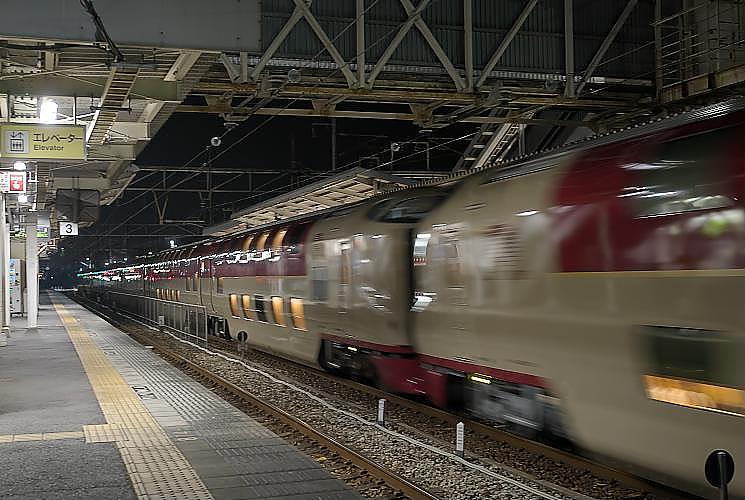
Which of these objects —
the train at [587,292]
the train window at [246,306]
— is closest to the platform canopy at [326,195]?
the train window at [246,306]

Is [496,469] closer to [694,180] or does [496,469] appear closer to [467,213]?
[467,213]

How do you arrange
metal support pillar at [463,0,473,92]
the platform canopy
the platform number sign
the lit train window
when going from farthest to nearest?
the platform number sign → the lit train window → the platform canopy → metal support pillar at [463,0,473,92]

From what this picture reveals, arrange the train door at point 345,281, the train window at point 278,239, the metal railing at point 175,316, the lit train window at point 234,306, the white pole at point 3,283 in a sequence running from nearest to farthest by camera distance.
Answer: the train door at point 345,281, the train window at point 278,239, the lit train window at point 234,306, the metal railing at point 175,316, the white pole at point 3,283

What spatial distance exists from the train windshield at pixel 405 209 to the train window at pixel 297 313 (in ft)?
11.6

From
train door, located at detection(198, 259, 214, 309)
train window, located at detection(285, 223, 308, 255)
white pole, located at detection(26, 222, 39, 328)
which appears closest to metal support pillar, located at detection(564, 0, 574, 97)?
train window, located at detection(285, 223, 308, 255)

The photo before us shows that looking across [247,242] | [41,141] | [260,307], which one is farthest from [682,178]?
[247,242]

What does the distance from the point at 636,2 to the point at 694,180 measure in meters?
10.9

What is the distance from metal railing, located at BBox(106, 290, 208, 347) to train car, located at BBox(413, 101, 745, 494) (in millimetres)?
12911

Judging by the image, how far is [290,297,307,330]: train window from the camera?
1514 centimetres

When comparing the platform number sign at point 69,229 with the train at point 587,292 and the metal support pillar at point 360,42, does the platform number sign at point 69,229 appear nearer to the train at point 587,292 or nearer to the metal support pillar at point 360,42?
the metal support pillar at point 360,42

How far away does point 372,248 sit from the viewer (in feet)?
38.8

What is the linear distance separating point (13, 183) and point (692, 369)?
1693 centimetres

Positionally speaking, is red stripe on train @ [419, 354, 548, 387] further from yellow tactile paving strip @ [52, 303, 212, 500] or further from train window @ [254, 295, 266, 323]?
train window @ [254, 295, 266, 323]

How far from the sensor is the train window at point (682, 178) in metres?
5.66
